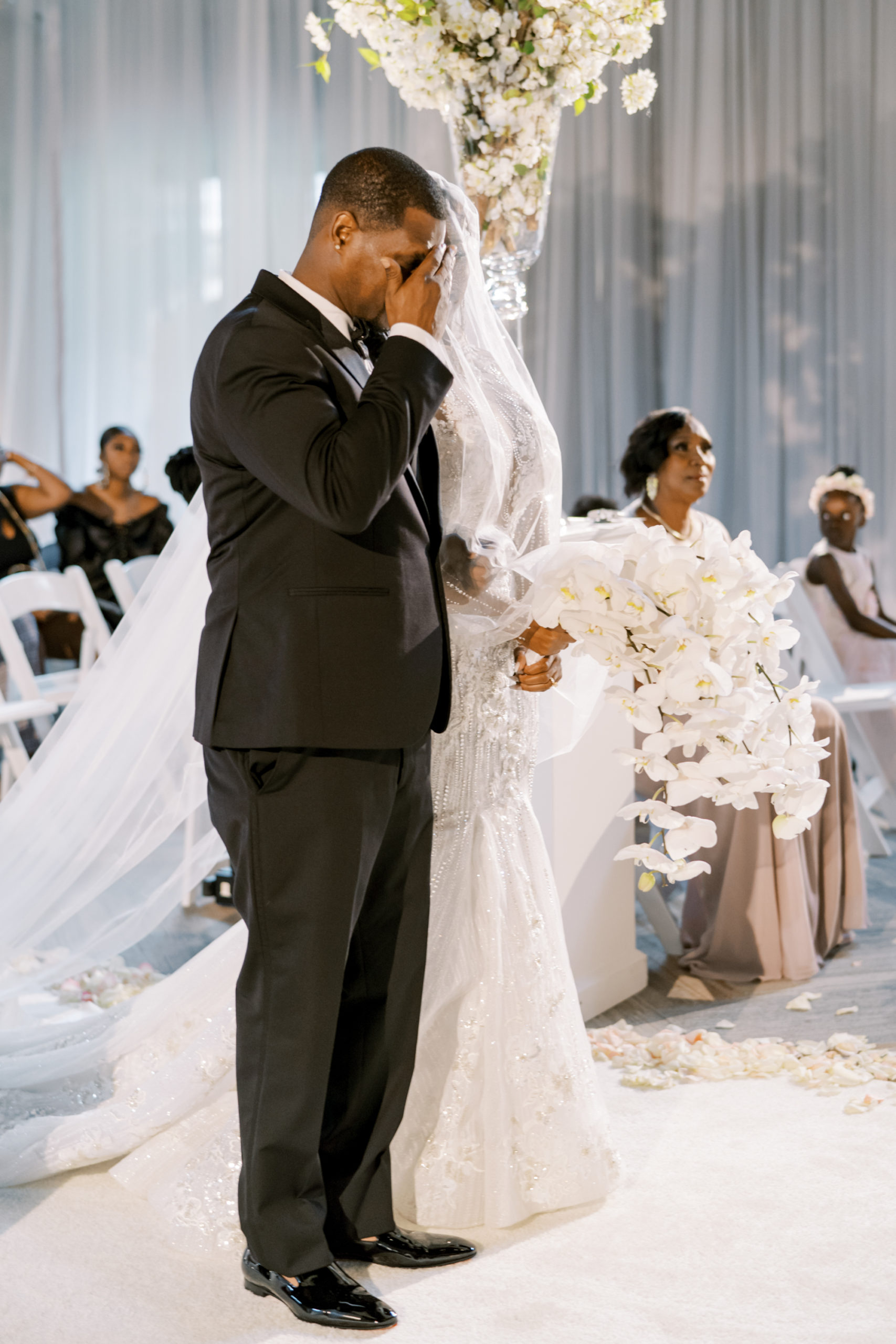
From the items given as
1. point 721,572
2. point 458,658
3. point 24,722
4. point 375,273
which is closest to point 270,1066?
point 458,658

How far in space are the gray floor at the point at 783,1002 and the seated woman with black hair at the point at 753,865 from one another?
0.06 meters

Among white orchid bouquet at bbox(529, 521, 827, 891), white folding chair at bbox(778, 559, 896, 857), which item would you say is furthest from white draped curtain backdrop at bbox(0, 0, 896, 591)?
white orchid bouquet at bbox(529, 521, 827, 891)

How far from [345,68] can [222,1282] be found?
7238 millimetres

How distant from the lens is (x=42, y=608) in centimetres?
502

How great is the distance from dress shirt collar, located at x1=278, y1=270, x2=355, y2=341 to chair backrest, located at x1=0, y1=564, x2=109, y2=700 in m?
2.90

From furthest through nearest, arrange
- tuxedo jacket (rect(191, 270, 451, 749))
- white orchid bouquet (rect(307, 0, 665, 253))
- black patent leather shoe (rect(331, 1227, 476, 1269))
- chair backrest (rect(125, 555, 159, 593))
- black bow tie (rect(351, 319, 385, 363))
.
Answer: chair backrest (rect(125, 555, 159, 593)) < white orchid bouquet (rect(307, 0, 665, 253)) < black patent leather shoe (rect(331, 1227, 476, 1269)) < black bow tie (rect(351, 319, 385, 363)) < tuxedo jacket (rect(191, 270, 451, 749))

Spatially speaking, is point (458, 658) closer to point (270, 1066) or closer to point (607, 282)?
point (270, 1066)

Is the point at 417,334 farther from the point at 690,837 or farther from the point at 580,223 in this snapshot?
the point at 580,223

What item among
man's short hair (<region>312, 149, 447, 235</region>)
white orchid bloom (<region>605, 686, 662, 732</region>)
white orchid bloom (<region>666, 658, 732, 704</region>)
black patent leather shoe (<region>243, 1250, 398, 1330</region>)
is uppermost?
man's short hair (<region>312, 149, 447, 235</region>)

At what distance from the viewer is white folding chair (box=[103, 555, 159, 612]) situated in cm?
514

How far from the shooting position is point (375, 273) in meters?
1.90

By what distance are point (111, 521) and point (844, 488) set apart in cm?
347

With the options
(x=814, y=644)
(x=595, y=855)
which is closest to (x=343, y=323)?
(x=595, y=855)

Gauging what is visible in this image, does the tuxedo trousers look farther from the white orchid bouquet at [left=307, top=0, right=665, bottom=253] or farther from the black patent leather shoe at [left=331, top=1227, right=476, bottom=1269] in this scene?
the white orchid bouquet at [left=307, top=0, right=665, bottom=253]
